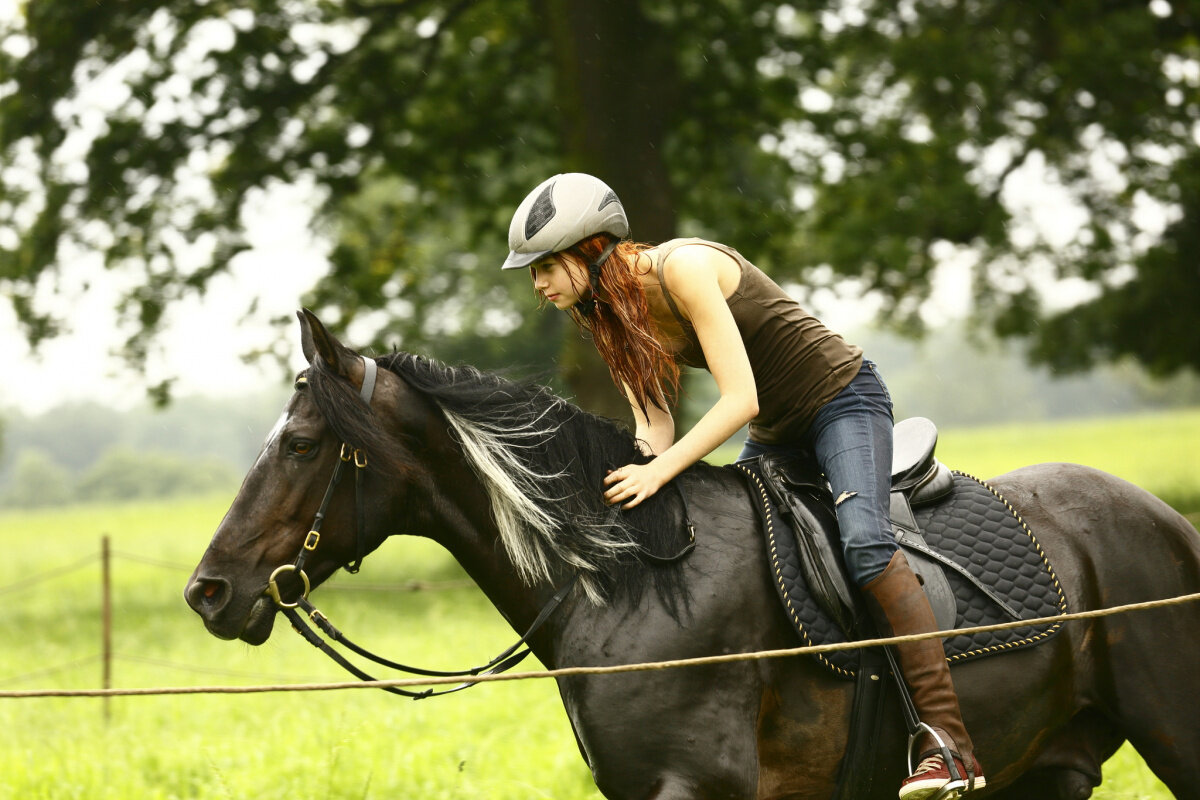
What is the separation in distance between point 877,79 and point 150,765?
15.0m

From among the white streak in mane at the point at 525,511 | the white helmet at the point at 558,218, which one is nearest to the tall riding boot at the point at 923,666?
the white streak in mane at the point at 525,511

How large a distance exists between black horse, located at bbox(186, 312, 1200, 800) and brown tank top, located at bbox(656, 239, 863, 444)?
34cm

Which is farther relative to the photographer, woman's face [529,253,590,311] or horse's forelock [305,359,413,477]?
woman's face [529,253,590,311]

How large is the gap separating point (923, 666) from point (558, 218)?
1733 mm

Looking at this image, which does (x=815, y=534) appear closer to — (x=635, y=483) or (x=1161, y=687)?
(x=635, y=483)

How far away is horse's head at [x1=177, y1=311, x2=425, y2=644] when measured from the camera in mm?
2908

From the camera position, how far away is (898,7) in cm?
1298

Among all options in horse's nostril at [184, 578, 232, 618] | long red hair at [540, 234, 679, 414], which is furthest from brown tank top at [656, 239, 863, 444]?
horse's nostril at [184, 578, 232, 618]

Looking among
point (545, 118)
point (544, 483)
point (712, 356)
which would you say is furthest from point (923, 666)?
point (545, 118)

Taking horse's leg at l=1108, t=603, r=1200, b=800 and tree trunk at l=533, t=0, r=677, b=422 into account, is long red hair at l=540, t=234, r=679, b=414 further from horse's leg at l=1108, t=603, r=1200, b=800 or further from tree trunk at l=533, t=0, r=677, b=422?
tree trunk at l=533, t=0, r=677, b=422

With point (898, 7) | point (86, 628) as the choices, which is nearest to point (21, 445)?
point (86, 628)

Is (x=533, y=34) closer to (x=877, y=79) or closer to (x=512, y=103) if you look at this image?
(x=512, y=103)

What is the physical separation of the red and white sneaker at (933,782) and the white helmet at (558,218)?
6.09 ft

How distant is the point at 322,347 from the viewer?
2.95m
